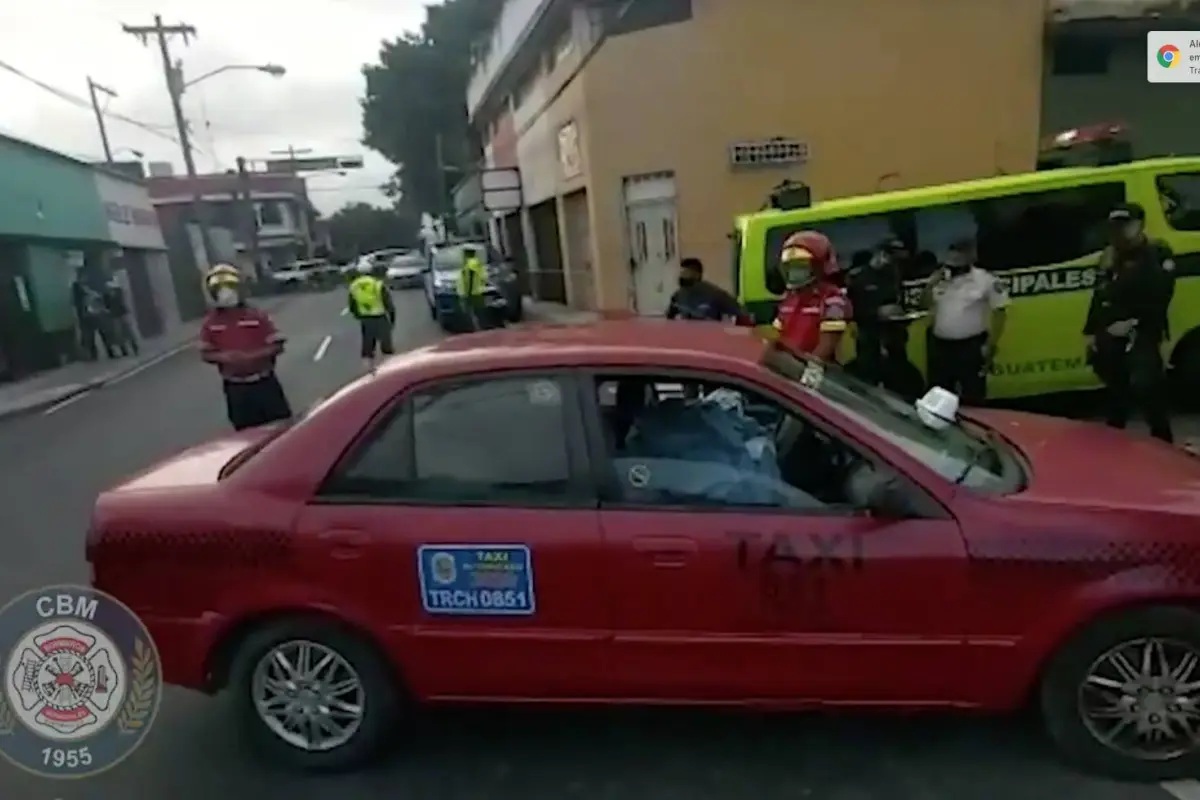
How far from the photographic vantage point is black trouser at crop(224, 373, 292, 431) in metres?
6.09

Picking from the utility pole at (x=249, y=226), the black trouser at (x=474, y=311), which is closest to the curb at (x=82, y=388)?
the black trouser at (x=474, y=311)

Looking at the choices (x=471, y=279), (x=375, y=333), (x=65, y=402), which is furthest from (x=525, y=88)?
(x=65, y=402)

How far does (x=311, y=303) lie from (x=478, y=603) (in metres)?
30.7

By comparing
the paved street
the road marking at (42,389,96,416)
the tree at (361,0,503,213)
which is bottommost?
the road marking at (42,389,96,416)

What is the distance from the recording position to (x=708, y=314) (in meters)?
6.51

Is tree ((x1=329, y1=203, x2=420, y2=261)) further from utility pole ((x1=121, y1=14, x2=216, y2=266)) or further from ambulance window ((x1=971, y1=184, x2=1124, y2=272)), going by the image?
ambulance window ((x1=971, y1=184, x2=1124, y2=272))

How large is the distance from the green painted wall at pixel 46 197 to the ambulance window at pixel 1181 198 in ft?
58.7

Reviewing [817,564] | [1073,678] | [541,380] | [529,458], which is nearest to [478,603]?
[529,458]

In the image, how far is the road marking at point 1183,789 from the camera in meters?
2.66

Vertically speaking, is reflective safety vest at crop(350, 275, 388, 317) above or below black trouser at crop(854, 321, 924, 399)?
above

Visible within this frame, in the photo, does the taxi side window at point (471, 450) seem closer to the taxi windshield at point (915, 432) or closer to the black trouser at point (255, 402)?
the taxi windshield at point (915, 432)

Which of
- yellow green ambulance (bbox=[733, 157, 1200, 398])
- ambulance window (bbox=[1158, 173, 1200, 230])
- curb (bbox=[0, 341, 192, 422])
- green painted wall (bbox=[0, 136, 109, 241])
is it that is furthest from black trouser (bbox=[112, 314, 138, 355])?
ambulance window (bbox=[1158, 173, 1200, 230])

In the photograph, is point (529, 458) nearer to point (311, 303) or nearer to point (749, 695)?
point (749, 695)

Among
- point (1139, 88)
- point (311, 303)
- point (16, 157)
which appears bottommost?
point (311, 303)
